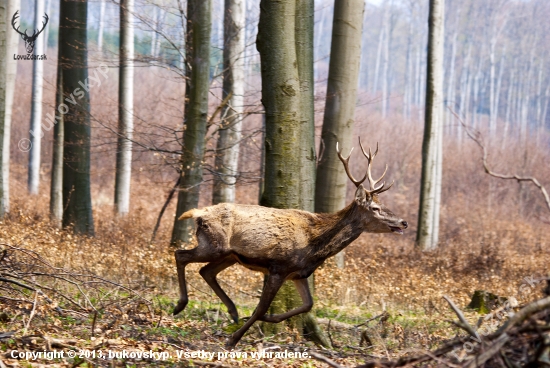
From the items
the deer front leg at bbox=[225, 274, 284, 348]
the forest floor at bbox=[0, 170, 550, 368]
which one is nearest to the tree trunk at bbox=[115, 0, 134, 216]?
the forest floor at bbox=[0, 170, 550, 368]

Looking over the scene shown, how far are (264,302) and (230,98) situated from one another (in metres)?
7.46

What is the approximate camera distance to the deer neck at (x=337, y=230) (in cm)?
770

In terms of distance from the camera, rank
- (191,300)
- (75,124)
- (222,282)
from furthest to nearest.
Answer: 1. (75,124)
2. (222,282)
3. (191,300)

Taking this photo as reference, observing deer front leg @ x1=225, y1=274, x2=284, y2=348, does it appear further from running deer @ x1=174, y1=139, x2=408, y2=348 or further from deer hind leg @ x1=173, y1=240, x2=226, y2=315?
deer hind leg @ x1=173, y1=240, x2=226, y2=315

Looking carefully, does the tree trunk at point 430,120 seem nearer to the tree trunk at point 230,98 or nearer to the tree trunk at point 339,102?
the tree trunk at point 339,102

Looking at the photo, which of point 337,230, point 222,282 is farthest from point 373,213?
point 222,282

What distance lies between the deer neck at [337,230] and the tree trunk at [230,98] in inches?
256

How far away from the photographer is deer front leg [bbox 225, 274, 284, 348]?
24.6 feet

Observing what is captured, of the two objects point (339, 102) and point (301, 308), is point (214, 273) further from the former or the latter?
point (339, 102)

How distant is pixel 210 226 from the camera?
7.65m

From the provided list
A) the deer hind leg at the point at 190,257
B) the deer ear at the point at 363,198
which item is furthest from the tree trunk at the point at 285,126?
the deer hind leg at the point at 190,257

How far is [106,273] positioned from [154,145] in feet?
11.4

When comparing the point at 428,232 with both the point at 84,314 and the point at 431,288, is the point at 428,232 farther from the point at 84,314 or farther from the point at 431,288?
the point at 84,314

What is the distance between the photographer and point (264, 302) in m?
7.58
